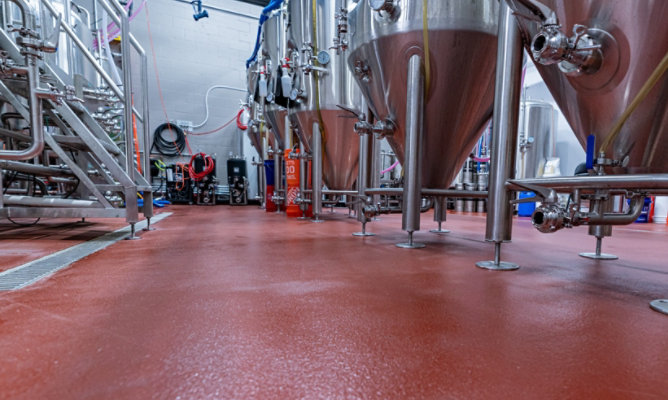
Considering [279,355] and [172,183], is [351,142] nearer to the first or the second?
[279,355]

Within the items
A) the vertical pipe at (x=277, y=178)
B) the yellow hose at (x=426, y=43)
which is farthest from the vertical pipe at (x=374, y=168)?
the vertical pipe at (x=277, y=178)

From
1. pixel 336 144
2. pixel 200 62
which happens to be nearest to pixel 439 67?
pixel 336 144

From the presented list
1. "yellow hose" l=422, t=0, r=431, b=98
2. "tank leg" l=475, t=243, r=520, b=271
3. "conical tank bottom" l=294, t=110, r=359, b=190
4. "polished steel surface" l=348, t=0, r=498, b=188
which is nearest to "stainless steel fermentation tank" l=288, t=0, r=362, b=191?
"conical tank bottom" l=294, t=110, r=359, b=190

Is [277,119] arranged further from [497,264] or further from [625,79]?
[625,79]

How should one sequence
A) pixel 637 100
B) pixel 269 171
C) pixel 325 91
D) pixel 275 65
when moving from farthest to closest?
1. pixel 269 171
2. pixel 275 65
3. pixel 325 91
4. pixel 637 100

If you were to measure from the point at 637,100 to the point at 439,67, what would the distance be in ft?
1.94

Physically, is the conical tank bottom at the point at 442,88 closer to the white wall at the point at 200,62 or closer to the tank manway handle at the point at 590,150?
the tank manway handle at the point at 590,150

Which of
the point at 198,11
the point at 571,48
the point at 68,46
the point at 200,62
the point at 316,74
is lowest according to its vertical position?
the point at 571,48

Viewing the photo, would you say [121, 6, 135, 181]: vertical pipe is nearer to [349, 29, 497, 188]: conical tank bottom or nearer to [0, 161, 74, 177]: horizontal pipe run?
[0, 161, 74, 177]: horizontal pipe run

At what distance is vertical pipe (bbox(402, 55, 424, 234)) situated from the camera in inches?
43.1

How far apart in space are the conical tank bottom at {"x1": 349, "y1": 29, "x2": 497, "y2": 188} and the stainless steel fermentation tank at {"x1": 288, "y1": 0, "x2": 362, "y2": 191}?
0.64 metres

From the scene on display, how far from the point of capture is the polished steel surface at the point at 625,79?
0.60 meters

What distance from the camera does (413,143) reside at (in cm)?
112

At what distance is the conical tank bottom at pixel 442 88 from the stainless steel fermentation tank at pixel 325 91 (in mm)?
637
